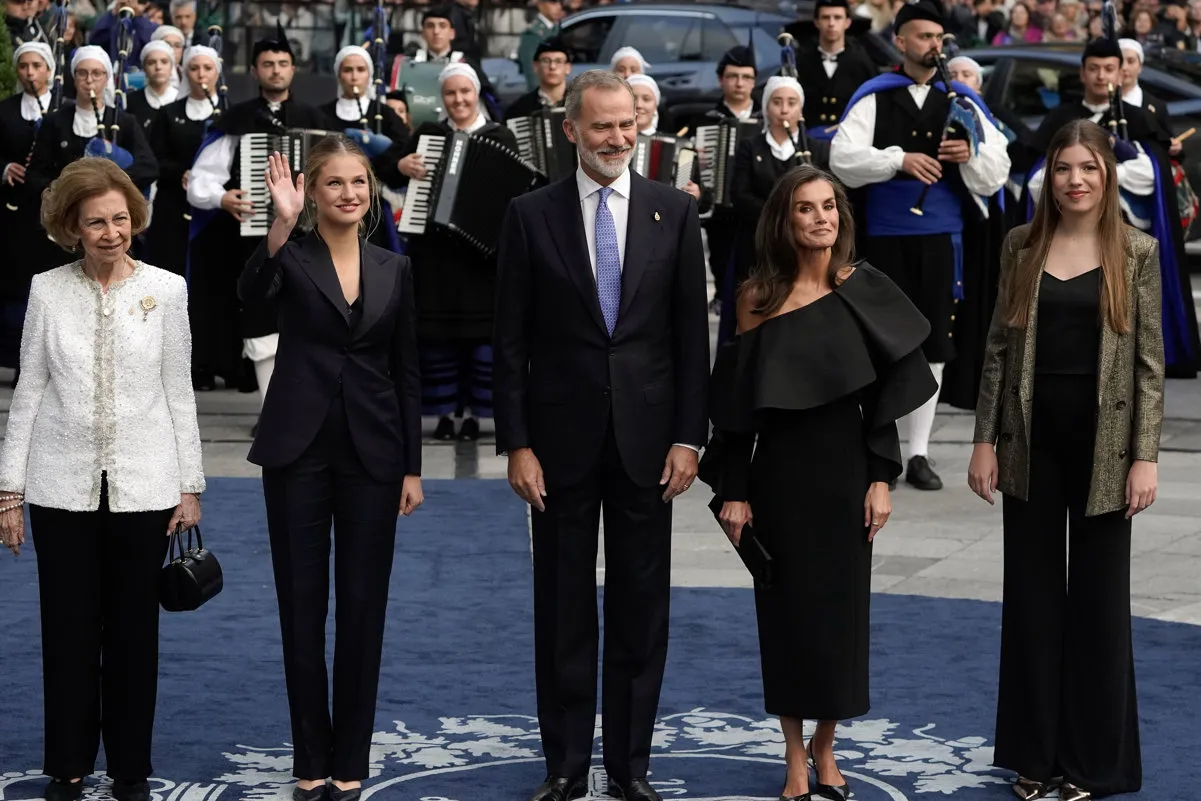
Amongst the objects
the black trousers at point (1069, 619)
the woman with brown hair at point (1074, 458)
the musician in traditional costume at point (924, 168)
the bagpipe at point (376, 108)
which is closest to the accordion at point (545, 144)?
the bagpipe at point (376, 108)

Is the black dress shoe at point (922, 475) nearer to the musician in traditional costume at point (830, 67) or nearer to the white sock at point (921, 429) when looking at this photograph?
the white sock at point (921, 429)

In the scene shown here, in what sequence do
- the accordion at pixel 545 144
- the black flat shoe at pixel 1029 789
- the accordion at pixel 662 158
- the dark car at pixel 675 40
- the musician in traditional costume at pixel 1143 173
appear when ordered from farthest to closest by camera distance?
1. the dark car at pixel 675 40
2. the accordion at pixel 662 158
3. the accordion at pixel 545 144
4. the musician in traditional costume at pixel 1143 173
5. the black flat shoe at pixel 1029 789

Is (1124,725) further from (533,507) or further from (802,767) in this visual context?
(533,507)

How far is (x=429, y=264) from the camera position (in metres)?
11.3

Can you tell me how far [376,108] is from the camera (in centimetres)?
1189

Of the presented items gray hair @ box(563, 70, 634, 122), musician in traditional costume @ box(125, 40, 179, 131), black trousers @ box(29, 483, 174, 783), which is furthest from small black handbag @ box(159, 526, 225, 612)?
musician in traditional costume @ box(125, 40, 179, 131)

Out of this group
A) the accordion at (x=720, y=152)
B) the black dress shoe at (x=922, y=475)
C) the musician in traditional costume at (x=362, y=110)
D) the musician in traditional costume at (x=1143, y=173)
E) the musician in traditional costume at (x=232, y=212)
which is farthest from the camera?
the accordion at (x=720, y=152)

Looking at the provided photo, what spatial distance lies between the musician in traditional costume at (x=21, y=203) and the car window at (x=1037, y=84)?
732 centimetres

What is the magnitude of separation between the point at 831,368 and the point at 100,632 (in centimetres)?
192

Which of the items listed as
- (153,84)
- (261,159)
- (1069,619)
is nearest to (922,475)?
(261,159)

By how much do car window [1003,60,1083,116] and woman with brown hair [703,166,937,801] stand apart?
1133 centimetres

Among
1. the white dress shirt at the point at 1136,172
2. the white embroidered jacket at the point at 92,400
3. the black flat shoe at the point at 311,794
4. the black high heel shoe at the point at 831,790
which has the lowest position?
the black flat shoe at the point at 311,794

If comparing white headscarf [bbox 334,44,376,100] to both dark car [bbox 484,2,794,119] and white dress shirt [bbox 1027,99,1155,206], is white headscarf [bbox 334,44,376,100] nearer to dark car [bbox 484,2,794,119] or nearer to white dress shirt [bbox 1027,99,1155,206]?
white dress shirt [bbox 1027,99,1155,206]

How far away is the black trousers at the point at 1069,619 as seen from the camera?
18.8 ft
